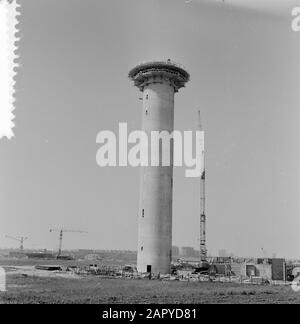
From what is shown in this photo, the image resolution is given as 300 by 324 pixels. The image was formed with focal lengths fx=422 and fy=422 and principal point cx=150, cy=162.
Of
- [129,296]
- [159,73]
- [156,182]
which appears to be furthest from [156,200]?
[129,296]

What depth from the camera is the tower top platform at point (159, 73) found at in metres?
51.7

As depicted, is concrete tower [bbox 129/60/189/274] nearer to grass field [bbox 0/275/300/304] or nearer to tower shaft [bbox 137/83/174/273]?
tower shaft [bbox 137/83/174/273]

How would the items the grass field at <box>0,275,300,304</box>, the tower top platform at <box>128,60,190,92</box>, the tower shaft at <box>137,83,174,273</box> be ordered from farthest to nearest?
the tower top platform at <box>128,60,190,92</box>
the tower shaft at <box>137,83,174,273</box>
the grass field at <box>0,275,300,304</box>

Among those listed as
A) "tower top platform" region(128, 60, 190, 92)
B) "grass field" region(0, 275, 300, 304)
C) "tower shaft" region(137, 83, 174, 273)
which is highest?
"tower top platform" region(128, 60, 190, 92)

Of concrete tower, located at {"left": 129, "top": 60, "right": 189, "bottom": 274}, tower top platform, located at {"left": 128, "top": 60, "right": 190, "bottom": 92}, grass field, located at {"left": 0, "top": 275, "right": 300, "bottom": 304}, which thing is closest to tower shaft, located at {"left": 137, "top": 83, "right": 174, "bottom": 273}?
concrete tower, located at {"left": 129, "top": 60, "right": 189, "bottom": 274}

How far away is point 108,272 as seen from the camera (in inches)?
1997

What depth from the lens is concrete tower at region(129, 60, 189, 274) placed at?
48.9m

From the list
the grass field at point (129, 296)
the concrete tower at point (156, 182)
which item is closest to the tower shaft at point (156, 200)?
the concrete tower at point (156, 182)

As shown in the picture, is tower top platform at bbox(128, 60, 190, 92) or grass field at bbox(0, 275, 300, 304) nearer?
grass field at bbox(0, 275, 300, 304)

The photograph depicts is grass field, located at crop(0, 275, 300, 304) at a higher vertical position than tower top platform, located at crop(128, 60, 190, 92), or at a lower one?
lower

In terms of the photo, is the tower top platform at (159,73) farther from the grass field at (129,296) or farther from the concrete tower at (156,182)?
the grass field at (129,296)

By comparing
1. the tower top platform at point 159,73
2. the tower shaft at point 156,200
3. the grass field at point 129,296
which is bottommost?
the grass field at point 129,296
